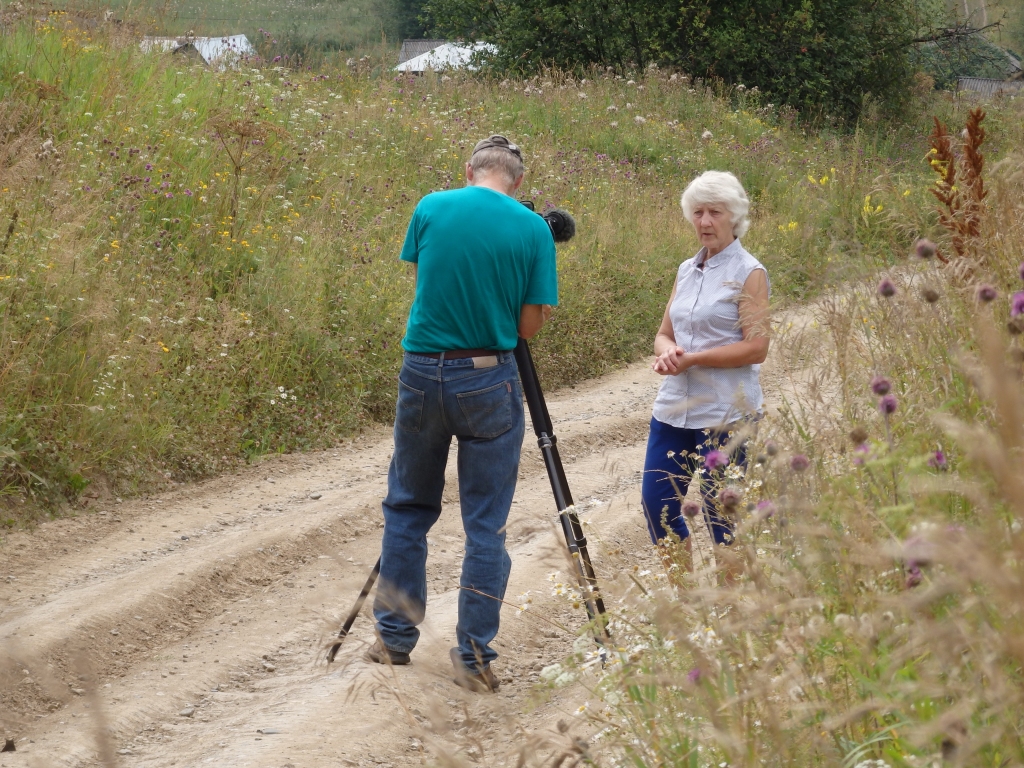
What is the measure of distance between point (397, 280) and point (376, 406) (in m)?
1.54

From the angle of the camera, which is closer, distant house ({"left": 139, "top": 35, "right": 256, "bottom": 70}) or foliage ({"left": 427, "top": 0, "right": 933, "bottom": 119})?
distant house ({"left": 139, "top": 35, "right": 256, "bottom": 70})

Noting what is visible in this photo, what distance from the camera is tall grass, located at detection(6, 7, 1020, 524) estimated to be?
22.8 ft

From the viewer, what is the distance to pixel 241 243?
9281mm

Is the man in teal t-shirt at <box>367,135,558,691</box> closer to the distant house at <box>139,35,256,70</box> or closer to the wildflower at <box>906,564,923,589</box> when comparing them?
the wildflower at <box>906,564,923,589</box>

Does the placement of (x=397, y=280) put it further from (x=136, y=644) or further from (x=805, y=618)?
(x=805, y=618)

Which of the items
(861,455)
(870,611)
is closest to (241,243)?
(861,455)

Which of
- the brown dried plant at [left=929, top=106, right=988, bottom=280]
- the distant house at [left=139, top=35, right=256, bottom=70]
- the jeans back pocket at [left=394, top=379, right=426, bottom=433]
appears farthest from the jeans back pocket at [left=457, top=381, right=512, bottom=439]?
the distant house at [left=139, top=35, right=256, bottom=70]

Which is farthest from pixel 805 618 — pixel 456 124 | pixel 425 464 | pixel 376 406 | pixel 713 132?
pixel 713 132

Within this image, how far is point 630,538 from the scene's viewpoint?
6.58m

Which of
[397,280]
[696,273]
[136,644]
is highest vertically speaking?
[696,273]

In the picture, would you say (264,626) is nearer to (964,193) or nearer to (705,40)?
(964,193)

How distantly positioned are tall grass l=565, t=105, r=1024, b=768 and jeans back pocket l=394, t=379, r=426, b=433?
1338mm

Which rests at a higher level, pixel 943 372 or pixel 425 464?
pixel 943 372

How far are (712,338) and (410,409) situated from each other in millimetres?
1269
